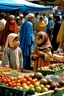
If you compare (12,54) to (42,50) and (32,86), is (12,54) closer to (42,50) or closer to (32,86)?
(42,50)

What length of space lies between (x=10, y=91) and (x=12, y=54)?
2590 mm

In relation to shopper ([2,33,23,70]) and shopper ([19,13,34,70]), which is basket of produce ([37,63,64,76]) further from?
shopper ([19,13,34,70])

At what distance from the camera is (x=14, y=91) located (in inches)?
201

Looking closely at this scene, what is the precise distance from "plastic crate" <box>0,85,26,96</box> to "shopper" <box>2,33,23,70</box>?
238 cm

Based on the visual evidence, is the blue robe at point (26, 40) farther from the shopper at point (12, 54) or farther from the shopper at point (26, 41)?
the shopper at point (12, 54)

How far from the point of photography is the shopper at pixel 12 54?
25.0ft

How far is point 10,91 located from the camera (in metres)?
5.18

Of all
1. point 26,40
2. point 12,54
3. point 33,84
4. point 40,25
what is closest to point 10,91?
point 33,84

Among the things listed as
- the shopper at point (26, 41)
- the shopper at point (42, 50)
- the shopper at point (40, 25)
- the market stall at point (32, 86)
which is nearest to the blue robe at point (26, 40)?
the shopper at point (26, 41)

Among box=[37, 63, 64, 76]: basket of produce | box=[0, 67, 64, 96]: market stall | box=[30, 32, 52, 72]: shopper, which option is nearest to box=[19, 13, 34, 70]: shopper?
box=[30, 32, 52, 72]: shopper

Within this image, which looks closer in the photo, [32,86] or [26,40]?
[32,86]

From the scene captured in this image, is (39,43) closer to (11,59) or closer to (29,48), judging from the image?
(11,59)

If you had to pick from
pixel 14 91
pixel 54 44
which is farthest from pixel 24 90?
pixel 54 44

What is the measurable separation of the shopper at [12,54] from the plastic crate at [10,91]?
2.38 meters
